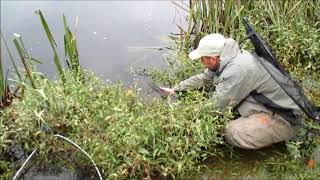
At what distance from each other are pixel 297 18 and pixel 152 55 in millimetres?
2213

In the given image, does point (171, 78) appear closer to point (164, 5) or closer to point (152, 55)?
point (152, 55)

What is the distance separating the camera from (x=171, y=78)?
20.1 feet

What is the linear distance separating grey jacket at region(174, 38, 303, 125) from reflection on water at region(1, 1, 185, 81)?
228 centimetres

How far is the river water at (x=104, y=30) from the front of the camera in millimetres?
6902

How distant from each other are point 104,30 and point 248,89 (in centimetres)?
400

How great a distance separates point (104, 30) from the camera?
7828mm

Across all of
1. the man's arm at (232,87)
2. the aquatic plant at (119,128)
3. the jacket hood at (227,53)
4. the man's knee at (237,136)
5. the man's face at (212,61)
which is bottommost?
the man's knee at (237,136)

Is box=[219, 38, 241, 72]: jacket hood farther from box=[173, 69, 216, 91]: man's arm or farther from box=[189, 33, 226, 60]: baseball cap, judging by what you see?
box=[173, 69, 216, 91]: man's arm

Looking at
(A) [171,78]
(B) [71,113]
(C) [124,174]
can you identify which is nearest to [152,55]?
(A) [171,78]

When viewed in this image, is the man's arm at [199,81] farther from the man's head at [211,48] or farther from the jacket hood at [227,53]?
the jacket hood at [227,53]

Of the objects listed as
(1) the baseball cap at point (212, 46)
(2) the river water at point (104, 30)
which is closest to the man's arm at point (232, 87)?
(1) the baseball cap at point (212, 46)

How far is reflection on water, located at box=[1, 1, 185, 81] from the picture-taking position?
22.9 ft

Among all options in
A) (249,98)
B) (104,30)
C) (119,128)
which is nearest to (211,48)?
(249,98)

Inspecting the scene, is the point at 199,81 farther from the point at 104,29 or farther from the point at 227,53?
the point at 104,29
